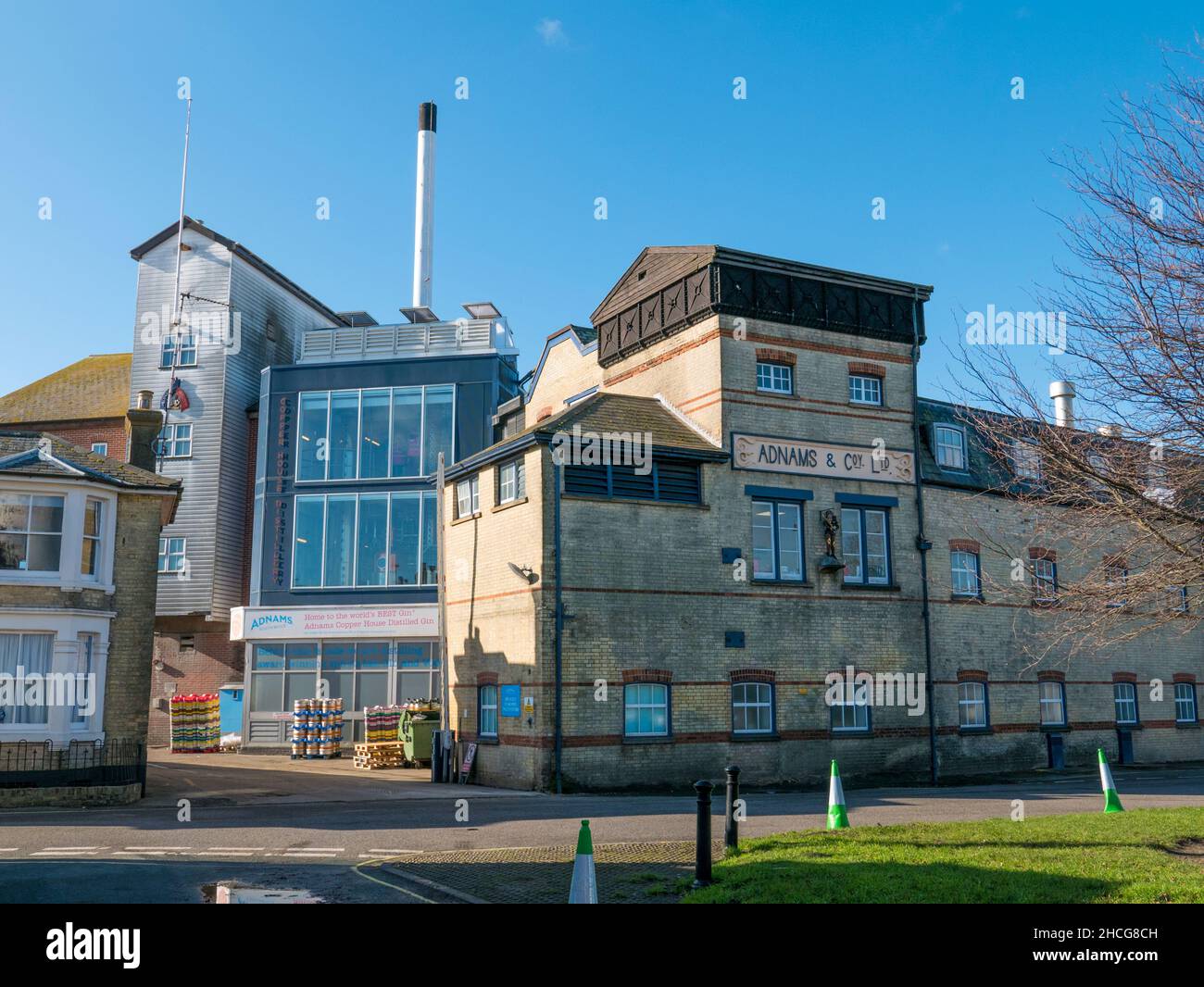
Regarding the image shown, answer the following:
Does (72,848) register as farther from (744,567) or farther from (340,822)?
(744,567)

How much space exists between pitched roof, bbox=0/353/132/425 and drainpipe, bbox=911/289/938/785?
31714 mm

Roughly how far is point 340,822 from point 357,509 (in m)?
21.2

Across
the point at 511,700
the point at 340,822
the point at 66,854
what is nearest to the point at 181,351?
the point at 511,700

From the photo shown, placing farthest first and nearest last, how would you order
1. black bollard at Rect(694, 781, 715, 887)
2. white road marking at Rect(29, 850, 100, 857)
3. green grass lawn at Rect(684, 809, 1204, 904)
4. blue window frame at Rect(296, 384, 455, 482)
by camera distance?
blue window frame at Rect(296, 384, 455, 482) → white road marking at Rect(29, 850, 100, 857) → black bollard at Rect(694, 781, 715, 887) → green grass lawn at Rect(684, 809, 1204, 904)

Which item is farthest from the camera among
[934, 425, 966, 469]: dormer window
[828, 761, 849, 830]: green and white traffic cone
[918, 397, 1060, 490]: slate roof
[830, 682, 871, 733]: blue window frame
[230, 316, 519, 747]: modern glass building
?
[230, 316, 519, 747]: modern glass building

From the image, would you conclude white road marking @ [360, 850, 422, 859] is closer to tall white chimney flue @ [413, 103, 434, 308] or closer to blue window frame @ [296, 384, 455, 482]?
blue window frame @ [296, 384, 455, 482]

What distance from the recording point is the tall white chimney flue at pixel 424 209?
48.7 meters

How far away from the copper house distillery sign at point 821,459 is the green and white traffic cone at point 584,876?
15.7m

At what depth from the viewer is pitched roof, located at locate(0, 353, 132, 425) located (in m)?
43.1

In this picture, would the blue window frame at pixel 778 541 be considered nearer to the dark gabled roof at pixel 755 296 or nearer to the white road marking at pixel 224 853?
the dark gabled roof at pixel 755 296

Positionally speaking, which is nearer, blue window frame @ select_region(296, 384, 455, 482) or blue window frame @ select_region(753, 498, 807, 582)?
blue window frame @ select_region(753, 498, 807, 582)

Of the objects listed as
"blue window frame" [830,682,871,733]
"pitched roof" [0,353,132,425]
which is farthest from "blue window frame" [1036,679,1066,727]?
"pitched roof" [0,353,132,425]

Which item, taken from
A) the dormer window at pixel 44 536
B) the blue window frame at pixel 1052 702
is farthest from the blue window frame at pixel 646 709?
the blue window frame at pixel 1052 702

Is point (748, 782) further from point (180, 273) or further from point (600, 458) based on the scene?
point (180, 273)
